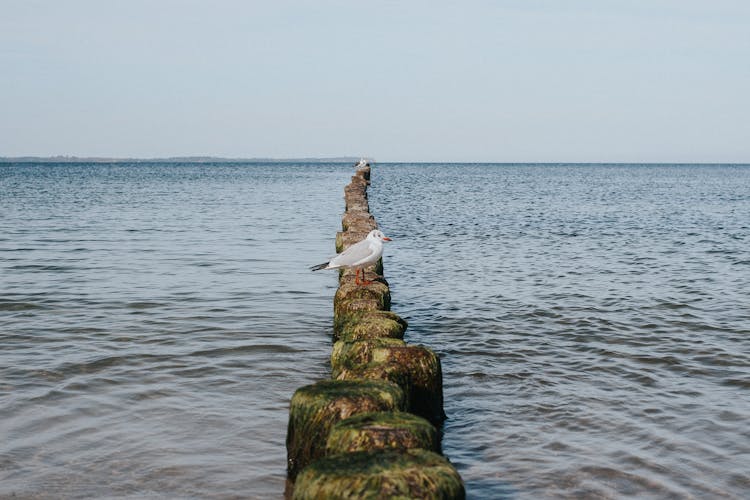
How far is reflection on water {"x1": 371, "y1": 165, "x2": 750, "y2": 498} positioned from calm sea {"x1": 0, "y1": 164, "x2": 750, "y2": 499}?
3 centimetres

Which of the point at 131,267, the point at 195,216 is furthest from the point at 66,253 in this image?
the point at 195,216

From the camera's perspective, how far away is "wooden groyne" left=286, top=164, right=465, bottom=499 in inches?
163

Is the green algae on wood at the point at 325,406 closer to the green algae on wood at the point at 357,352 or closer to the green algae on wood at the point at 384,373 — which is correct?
the green algae on wood at the point at 384,373

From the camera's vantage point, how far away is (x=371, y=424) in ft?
16.2

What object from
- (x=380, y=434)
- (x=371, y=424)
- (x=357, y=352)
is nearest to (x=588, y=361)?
(x=357, y=352)

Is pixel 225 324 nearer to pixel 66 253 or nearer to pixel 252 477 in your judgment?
pixel 252 477

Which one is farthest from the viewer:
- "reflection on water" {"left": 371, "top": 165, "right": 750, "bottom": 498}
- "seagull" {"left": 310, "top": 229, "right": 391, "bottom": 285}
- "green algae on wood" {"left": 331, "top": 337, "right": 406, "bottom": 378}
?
"seagull" {"left": 310, "top": 229, "right": 391, "bottom": 285}

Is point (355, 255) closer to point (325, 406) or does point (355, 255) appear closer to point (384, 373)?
point (384, 373)

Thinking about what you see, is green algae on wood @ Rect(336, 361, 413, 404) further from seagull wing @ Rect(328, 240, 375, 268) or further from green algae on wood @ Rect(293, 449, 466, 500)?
Result: seagull wing @ Rect(328, 240, 375, 268)

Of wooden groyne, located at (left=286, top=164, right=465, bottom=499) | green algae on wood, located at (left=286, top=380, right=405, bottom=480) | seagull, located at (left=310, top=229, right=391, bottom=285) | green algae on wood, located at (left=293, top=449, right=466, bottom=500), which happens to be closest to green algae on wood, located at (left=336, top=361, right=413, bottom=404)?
wooden groyne, located at (left=286, top=164, right=465, bottom=499)

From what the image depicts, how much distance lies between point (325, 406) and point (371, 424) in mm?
591

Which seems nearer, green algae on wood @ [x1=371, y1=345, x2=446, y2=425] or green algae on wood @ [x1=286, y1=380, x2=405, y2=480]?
green algae on wood @ [x1=286, y1=380, x2=405, y2=480]

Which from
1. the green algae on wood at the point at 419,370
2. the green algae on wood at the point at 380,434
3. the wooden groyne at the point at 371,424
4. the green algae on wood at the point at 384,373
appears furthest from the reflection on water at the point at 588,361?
the green algae on wood at the point at 380,434

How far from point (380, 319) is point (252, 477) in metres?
2.35
